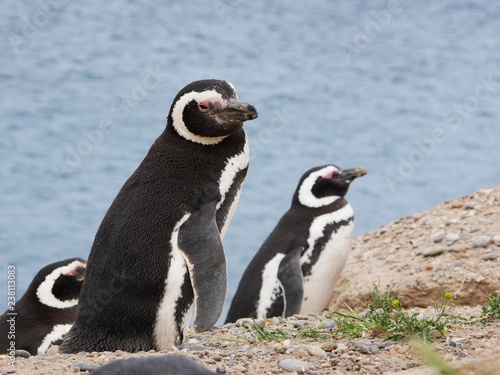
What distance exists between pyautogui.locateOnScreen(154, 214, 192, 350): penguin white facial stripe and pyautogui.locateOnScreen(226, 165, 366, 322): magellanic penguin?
2131 mm

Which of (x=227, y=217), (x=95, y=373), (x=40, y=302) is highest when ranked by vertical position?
(x=227, y=217)

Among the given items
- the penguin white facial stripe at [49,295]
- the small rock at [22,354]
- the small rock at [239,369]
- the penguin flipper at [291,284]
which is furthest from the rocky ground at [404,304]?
the penguin white facial stripe at [49,295]

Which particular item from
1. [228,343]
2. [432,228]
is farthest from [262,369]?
[432,228]

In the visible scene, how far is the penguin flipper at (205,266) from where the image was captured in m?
3.21

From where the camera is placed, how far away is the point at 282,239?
→ 5.75 m

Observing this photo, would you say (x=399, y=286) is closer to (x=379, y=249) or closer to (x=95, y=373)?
(x=379, y=249)

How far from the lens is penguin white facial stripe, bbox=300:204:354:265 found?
5.73m

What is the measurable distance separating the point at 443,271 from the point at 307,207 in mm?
1212

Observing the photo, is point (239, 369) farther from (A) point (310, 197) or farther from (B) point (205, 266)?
(A) point (310, 197)

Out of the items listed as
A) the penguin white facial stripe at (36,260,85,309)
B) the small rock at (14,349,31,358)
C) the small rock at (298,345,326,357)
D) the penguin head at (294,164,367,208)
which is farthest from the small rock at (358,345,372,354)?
the penguin head at (294,164,367,208)

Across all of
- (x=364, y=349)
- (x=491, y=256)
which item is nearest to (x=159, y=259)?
(x=364, y=349)

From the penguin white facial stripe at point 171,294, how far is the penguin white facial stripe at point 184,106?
0.35 metres

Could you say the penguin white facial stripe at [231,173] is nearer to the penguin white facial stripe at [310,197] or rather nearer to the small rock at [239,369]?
the small rock at [239,369]

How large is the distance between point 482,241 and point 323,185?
131 centimetres
